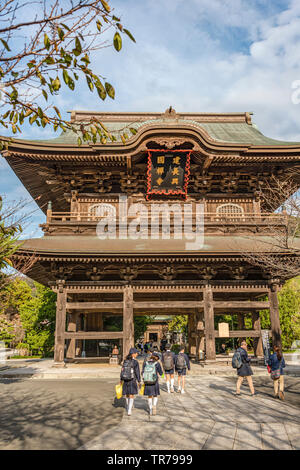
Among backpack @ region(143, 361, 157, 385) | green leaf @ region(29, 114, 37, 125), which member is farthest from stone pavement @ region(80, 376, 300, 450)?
green leaf @ region(29, 114, 37, 125)

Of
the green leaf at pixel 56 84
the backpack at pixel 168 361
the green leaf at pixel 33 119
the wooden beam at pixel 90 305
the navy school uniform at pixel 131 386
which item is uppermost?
the green leaf at pixel 56 84

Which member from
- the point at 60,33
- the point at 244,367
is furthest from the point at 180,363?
the point at 60,33

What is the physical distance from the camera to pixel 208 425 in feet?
20.5

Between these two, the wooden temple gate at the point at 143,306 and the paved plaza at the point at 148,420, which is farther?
the wooden temple gate at the point at 143,306

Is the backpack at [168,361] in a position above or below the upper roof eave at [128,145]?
below

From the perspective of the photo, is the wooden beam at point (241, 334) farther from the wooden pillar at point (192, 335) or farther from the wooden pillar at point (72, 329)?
the wooden pillar at point (72, 329)

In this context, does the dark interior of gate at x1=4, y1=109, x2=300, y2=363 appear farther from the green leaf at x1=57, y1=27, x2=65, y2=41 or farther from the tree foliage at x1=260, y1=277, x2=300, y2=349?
the green leaf at x1=57, y1=27, x2=65, y2=41

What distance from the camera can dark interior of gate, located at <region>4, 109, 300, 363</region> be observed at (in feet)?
45.0

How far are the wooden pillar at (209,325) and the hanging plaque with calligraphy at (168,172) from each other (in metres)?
5.24

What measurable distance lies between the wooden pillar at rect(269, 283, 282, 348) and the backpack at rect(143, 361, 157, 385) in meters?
8.18

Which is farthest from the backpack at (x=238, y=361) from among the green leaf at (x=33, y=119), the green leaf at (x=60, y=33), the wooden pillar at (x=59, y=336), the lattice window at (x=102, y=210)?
the lattice window at (x=102, y=210)

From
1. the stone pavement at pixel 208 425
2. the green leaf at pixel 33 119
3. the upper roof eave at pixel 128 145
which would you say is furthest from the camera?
the upper roof eave at pixel 128 145

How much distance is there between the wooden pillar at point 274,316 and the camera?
13641 millimetres
